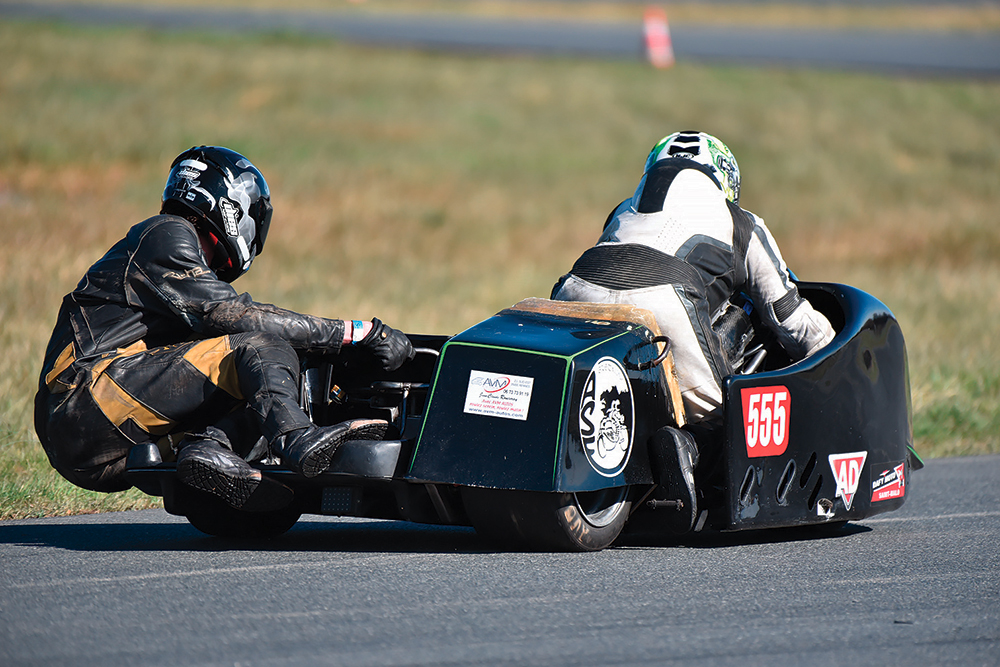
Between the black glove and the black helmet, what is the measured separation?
638 mm

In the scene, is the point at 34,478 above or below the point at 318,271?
below

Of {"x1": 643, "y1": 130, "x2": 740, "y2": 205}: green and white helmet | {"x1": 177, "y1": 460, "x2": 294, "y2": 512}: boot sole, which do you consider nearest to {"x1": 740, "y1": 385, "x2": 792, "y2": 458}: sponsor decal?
{"x1": 643, "y1": 130, "x2": 740, "y2": 205}: green and white helmet

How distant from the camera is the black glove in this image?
18.7 ft

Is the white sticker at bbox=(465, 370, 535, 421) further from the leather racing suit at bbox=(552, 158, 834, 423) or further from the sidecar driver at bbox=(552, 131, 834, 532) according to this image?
the leather racing suit at bbox=(552, 158, 834, 423)

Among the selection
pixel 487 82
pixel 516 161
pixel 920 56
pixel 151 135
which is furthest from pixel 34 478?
pixel 920 56

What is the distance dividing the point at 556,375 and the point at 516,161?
63.7ft

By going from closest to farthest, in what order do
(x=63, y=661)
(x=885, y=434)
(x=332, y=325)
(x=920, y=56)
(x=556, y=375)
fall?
(x=63, y=661) → (x=556, y=375) → (x=332, y=325) → (x=885, y=434) → (x=920, y=56)

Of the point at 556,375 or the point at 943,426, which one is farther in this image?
the point at 943,426

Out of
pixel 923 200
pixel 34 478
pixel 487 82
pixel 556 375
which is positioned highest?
pixel 487 82

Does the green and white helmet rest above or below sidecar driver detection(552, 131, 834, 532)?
above

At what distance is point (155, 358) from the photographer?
5.52 metres

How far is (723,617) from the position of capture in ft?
14.5

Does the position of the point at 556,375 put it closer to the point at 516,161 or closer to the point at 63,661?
the point at 63,661

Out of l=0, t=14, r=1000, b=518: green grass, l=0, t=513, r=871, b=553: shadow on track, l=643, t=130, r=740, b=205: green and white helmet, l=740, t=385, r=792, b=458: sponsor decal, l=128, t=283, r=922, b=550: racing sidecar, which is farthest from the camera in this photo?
l=0, t=14, r=1000, b=518: green grass
